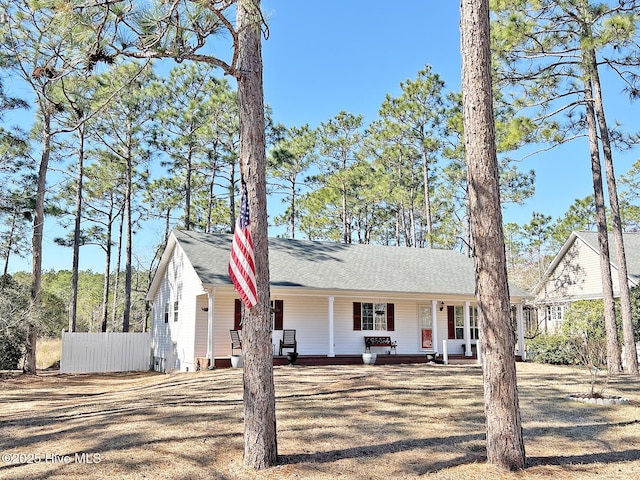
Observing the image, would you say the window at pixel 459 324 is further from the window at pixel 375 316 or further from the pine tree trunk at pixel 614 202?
the pine tree trunk at pixel 614 202

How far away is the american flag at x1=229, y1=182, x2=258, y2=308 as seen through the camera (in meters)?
5.35

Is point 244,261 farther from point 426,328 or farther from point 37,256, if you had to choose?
point 37,256

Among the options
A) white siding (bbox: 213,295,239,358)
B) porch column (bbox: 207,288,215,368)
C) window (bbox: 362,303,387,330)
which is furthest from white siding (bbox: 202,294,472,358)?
porch column (bbox: 207,288,215,368)

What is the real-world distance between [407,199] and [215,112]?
12.7m

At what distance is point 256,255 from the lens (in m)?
5.53

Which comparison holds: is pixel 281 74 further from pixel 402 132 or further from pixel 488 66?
pixel 402 132

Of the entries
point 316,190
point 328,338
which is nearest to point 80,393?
point 328,338

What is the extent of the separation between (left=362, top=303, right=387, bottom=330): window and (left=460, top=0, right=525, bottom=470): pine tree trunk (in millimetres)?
12465

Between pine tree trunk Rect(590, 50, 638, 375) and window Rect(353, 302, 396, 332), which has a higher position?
pine tree trunk Rect(590, 50, 638, 375)

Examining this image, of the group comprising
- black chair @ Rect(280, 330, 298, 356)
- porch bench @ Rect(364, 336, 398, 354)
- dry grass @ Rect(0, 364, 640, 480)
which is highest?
black chair @ Rect(280, 330, 298, 356)

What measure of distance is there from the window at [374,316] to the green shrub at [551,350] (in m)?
5.63

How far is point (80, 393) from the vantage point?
12500 mm

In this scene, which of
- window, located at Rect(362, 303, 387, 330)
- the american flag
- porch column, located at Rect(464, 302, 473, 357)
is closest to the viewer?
the american flag

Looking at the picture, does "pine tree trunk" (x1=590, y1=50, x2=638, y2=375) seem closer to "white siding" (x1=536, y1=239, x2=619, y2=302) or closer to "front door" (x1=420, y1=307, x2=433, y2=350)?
"front door" (x1=420, y1=307, x2=433, y2=350)
